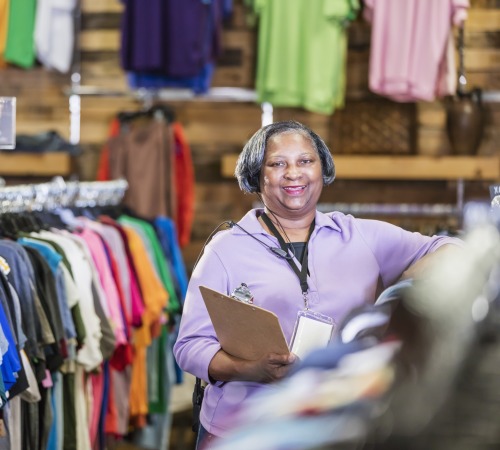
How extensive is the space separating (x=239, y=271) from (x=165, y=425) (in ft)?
8.61

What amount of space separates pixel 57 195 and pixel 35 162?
1.69 meters

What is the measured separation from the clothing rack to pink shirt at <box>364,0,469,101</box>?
5.10ft

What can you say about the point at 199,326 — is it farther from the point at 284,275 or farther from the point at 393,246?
the point at 393,246

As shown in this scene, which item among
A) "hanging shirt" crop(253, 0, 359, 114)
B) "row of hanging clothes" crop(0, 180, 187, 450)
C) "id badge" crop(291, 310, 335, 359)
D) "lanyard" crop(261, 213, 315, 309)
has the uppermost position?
"hanging shirt" crop(253, 0, 359, 114)

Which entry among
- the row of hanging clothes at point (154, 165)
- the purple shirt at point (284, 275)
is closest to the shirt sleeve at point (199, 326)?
the purple shirt at point (284, 275)

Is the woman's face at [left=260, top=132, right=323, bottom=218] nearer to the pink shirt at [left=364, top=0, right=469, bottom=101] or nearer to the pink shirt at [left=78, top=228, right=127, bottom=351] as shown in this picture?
the pink shirt at [left=78, top=228, right=127, bottom=351]

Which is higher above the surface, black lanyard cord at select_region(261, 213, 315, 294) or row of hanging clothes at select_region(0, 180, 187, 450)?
black lanyard cord at select_region(261, 213, 315, 294)

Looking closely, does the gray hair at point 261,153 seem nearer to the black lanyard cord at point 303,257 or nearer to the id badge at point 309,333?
the black lanyard cord at point 303,257

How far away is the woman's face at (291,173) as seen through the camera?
106 inches

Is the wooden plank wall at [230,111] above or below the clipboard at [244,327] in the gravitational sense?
above

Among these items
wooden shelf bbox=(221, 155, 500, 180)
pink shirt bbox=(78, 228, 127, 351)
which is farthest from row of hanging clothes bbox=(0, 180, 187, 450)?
wooden shelf bbox=(221, 155, 500, 180)

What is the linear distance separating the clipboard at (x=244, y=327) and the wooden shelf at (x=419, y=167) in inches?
136

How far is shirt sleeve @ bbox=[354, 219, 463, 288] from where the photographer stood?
2668mm

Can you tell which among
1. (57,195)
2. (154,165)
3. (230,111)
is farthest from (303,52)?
(57,195)
